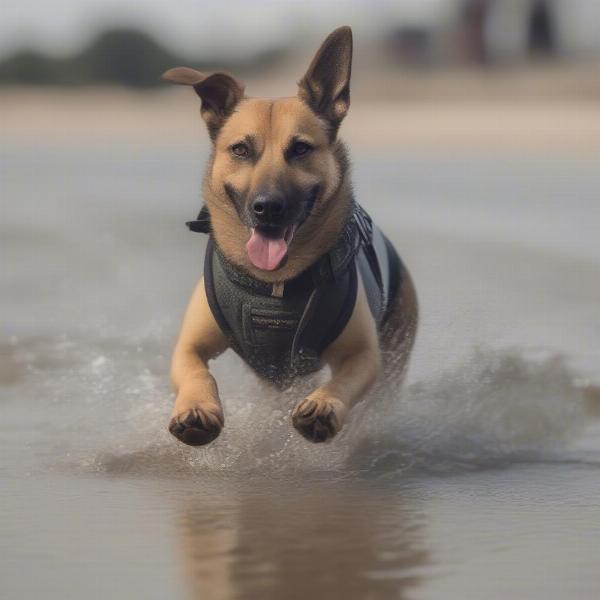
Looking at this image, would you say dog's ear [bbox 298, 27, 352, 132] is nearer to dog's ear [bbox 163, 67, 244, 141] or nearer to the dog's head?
the dog's head

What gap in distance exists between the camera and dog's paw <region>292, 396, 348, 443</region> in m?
5.14

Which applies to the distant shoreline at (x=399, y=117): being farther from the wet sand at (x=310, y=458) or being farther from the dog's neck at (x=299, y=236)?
the dog's neck at (x=299, y=236)

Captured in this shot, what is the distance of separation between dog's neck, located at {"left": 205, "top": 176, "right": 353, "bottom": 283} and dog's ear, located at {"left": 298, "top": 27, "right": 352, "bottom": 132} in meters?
Answer: 0.28

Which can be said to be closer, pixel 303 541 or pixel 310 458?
pixel 303 541

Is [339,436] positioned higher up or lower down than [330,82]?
lower down

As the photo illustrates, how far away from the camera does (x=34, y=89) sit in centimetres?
7156

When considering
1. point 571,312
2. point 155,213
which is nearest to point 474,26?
point 155,213

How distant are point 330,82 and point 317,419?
1471 mm

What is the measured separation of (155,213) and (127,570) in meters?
13.6

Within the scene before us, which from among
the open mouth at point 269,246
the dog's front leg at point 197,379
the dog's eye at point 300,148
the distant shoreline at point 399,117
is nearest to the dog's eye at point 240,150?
the dog's eye at point 300,148

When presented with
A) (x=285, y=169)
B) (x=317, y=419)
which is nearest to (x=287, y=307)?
(x=285, y=169)

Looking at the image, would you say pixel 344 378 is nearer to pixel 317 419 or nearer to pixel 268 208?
pixel 317 419

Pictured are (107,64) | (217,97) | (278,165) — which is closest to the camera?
(278,165)

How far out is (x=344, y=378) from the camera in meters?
5.55
